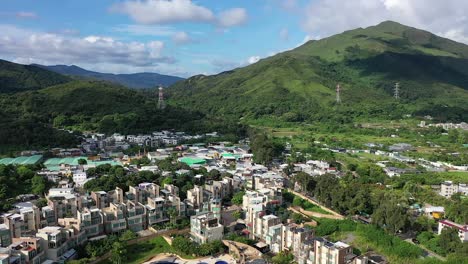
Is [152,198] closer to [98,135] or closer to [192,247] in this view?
[192,247]

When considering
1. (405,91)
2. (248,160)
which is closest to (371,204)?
(248,160)

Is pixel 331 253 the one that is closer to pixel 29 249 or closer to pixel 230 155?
pixel 29 249

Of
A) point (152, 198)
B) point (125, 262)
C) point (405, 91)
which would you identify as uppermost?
Result: point (405, 91)

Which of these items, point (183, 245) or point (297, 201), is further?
point (297, 201)

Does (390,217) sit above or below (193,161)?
below

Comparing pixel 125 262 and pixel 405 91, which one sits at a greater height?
pixel 405 91

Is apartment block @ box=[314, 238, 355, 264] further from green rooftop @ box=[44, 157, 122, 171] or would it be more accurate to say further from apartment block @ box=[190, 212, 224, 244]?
green rooftop @ box=[44, 157, 122, 171]

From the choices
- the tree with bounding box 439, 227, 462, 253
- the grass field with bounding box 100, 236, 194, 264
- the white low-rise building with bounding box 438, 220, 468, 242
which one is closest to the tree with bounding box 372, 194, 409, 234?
the tree with bounding box 439, 227, 462, 253

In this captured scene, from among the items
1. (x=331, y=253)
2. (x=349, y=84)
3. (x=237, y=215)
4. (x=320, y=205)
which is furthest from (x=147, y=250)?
(x=349, y=84)
